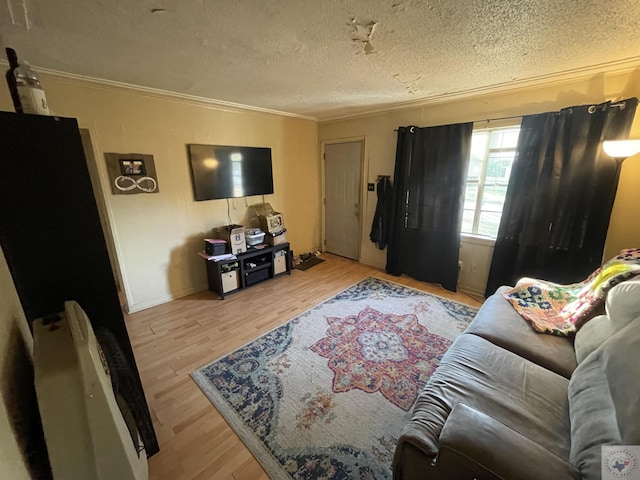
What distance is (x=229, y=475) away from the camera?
1.35m

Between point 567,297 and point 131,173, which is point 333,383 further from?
point 131,173

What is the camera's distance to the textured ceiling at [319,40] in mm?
1290

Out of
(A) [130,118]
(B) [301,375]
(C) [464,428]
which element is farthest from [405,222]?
(A) [130,118]

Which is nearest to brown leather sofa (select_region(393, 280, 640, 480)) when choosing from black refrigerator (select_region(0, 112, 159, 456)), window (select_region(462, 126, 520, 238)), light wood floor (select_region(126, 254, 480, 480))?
light wood floor (select_region(126, 254, 480, 480))

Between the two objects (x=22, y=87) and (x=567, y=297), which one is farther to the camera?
(x=567, y=297)

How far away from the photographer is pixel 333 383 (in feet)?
6.29

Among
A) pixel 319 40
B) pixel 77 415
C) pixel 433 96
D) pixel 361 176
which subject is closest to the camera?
pixel 77 415

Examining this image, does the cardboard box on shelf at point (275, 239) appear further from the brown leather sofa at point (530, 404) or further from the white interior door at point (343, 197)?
the brown leather sofa at point (530, 404)

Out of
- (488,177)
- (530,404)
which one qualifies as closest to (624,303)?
(530,404)

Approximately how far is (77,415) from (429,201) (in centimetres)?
347

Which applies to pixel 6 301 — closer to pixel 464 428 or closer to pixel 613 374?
pixel 464 428

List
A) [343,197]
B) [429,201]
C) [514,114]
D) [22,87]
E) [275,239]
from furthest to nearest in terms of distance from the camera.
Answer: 1. [343,197]
2. [275,239]
3. [429,201]
4. [514,114]
5. [22,87]

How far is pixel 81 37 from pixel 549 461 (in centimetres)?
300

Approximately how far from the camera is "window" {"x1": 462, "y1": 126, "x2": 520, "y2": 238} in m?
2.82
